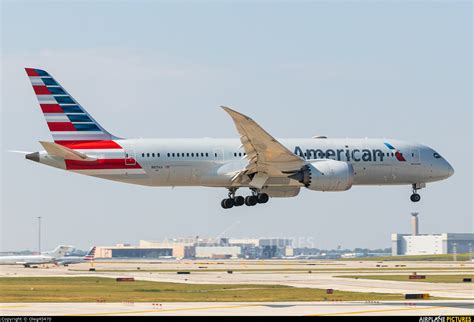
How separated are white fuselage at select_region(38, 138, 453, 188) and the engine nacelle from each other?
2.65 m

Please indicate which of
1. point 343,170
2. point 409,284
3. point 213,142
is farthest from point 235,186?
point 409,284

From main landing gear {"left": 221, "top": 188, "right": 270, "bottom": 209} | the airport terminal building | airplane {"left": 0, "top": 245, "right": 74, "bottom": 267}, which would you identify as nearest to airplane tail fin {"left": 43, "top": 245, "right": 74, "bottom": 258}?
airplane {"left": 0, "top": 245, "right": 74, "bottom": 267}

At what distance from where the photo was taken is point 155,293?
176 feet

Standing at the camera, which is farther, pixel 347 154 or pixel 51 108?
pixel 347 154

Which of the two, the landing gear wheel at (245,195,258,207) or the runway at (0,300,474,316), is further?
the landing gear wheel at (245,195,258,207)

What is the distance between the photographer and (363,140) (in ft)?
253

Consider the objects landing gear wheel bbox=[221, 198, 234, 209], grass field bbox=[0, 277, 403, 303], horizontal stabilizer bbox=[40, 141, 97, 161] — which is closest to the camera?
grass field bbox=[0, 277, 403, 303]

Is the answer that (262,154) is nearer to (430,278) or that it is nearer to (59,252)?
(430,278)

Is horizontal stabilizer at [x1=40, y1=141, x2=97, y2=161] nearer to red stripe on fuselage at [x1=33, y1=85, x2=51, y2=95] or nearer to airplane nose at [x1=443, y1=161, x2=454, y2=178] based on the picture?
red stripe on fuselage at [x1=33, y1=85, x2=51, y2=95]

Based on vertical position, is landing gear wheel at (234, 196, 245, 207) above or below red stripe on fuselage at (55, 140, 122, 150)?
below

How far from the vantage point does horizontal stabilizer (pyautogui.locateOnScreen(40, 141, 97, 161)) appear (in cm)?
6831

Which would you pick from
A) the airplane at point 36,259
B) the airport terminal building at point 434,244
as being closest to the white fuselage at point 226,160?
the airplane at point 36,259

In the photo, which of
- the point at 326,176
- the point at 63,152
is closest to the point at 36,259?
the point at 63,152

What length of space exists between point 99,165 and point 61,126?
442 cm
